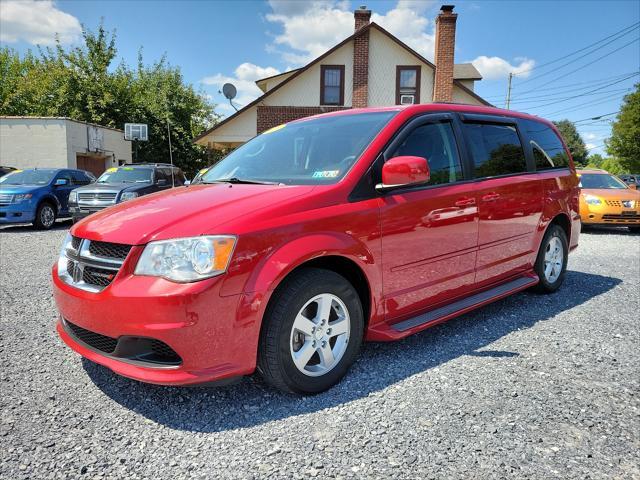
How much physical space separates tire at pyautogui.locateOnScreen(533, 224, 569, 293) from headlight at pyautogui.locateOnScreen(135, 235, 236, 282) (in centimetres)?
360

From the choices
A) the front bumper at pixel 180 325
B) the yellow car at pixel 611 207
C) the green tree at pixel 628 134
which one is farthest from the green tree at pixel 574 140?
the front bumper at pixel 180 325

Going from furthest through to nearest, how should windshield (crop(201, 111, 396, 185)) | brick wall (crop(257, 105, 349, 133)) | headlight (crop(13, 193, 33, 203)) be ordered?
brick wall (crop(257, 105, 349, 133))
headlight (crop(13, 193, 33, 203))
windshield (crop(201, 111, 396, 185))

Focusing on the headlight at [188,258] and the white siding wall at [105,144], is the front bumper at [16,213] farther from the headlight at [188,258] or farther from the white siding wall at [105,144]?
the white siding wall at [105,144]

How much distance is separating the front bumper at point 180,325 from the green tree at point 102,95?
28980 mm

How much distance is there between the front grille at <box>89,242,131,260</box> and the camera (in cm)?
242

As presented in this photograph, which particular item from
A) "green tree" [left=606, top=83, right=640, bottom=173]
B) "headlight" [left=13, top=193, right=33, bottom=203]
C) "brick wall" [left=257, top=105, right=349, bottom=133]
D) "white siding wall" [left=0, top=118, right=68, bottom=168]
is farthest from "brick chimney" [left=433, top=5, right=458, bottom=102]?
"green tree" [left=606, top=83, right=640, bottom=173]

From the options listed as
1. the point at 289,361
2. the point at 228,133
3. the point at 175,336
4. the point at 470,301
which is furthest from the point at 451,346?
the point at 228,133

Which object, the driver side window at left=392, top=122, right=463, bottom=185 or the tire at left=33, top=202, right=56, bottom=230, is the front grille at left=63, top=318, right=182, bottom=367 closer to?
the driver side window at left=392, top=122, right=463, bottom=185

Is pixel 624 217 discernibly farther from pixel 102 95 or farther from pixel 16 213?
pixel 102 95

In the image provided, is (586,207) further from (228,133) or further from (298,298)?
(228,133)

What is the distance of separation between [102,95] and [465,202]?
3000 centimetres

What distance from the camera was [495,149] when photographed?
4.04 m

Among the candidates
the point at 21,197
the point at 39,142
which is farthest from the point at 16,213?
the point at 39,142

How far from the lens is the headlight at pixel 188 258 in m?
2.28
